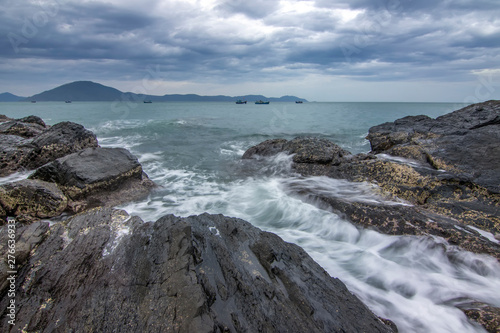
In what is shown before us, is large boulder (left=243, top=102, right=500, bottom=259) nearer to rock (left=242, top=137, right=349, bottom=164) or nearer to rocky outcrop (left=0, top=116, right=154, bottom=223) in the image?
rock (left=242, top=137, right=349, bottom=164)

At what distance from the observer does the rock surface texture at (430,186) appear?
17.7 ft

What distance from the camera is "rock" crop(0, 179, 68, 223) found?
5.92 meters

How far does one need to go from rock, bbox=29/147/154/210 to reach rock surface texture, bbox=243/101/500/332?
17.6 feet

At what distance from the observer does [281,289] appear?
3.48 m

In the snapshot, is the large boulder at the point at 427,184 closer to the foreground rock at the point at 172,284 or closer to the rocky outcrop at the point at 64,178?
the foreground rock at the point at 172,284

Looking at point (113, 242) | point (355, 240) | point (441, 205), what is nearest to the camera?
point (113, 242)

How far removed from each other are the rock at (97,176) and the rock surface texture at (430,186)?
538cm

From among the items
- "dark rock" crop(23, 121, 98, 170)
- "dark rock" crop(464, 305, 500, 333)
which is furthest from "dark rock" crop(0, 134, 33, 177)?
"dark rock" crop(464, 305, 500, 333)

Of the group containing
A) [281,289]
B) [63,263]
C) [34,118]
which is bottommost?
[281,289]

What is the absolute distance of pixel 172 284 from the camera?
324cm

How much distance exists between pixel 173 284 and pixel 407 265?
14.0ft

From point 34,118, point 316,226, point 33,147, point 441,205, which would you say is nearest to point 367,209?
point 316,226

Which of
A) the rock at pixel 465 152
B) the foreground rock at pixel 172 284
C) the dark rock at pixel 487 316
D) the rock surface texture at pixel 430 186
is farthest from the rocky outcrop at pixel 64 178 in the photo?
the rock at pixel 465 152

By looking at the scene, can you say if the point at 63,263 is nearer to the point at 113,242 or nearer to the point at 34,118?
the point at 113,242
